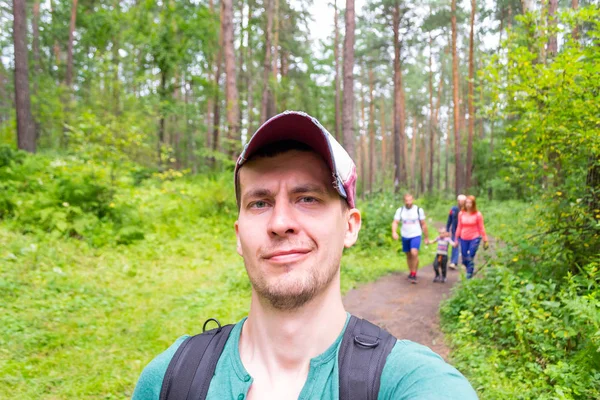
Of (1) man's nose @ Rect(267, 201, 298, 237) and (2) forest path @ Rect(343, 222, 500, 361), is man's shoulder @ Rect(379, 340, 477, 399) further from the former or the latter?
(2) forest path @ Rect(343, 222, 500, 361)

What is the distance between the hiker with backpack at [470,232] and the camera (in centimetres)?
802

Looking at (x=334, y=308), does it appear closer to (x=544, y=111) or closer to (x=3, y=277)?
(x=544, y=111)

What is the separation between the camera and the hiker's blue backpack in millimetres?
1144

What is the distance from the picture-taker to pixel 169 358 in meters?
1.35

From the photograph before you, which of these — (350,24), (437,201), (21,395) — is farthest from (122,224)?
(437,201)

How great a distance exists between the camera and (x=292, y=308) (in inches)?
50.3

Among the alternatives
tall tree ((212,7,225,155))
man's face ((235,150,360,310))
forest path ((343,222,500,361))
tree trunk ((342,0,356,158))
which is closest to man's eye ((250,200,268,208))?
man's face ((235,150,360,310))

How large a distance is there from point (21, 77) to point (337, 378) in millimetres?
14684

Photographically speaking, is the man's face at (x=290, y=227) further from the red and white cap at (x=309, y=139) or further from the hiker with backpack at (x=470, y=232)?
the hiker with backpack at (x=470, y=232)

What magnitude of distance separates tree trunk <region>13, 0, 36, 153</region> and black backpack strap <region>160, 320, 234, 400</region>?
46.0 feet

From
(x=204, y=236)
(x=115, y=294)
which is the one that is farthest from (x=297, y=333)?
(x=204, y=236)

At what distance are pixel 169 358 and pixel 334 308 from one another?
0.61m

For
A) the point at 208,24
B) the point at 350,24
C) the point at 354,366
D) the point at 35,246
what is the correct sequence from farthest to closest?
the point at 208,24
the point at 350,24
the point at 35,246
the point at 354,366

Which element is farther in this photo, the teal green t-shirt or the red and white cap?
the red and white cap
